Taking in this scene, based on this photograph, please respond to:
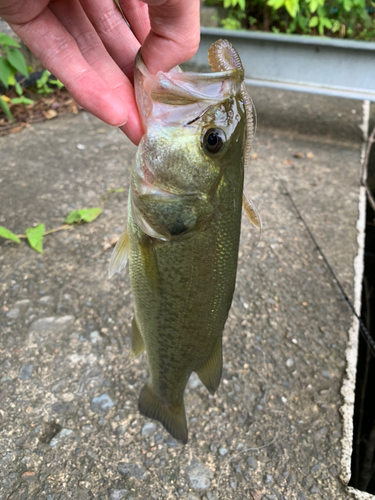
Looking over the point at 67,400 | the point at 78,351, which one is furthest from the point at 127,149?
the point at 67,400

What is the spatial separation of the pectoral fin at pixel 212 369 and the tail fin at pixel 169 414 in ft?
0.70

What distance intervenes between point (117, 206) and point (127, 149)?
1047 millimetres

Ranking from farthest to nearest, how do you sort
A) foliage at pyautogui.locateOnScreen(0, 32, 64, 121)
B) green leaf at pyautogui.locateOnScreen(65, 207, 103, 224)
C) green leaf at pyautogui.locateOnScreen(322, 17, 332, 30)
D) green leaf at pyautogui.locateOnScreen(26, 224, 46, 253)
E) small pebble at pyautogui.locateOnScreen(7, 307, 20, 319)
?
green leaf at pyautogui.locateOnScreen(322, 17, 332, 30) < foliage at pyautogui.locateOnScreen(0, 32, 64, 121) < green leaf at pyautogui.locateOnScreen(65, 207, 103, 224) < green leaf at pyautogui.locateOnScreen(26, 224, 46, 253) < small pebble at pyautogui.locateOnScreen(7, 307, 20, 319)

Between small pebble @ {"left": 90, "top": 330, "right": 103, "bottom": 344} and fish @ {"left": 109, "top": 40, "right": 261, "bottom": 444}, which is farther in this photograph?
small pebble @ {"left": 90, "top": 330, "right": 103, "bottom": 344}

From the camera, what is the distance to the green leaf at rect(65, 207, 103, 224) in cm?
300

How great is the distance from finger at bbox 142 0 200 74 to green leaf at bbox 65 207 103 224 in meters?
1.89

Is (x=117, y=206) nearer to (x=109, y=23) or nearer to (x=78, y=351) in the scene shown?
(x=78, y=351)

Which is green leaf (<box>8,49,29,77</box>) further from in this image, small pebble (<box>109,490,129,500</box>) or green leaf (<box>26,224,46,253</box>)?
small pebble (<box>109,490,129,500</box>)

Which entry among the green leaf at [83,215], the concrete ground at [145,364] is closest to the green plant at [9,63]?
the concrete ground at [145,364]

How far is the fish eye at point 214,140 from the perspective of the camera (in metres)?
1.20

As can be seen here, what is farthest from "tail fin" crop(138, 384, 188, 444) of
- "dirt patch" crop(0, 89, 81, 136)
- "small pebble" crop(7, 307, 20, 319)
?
"dirt patch" crop(0, 89, 81, 136)

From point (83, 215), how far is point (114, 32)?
5.40ft

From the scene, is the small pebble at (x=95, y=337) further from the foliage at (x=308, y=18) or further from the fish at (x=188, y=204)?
the foliage at (x=308, y=18)

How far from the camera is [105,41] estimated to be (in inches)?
61.9
